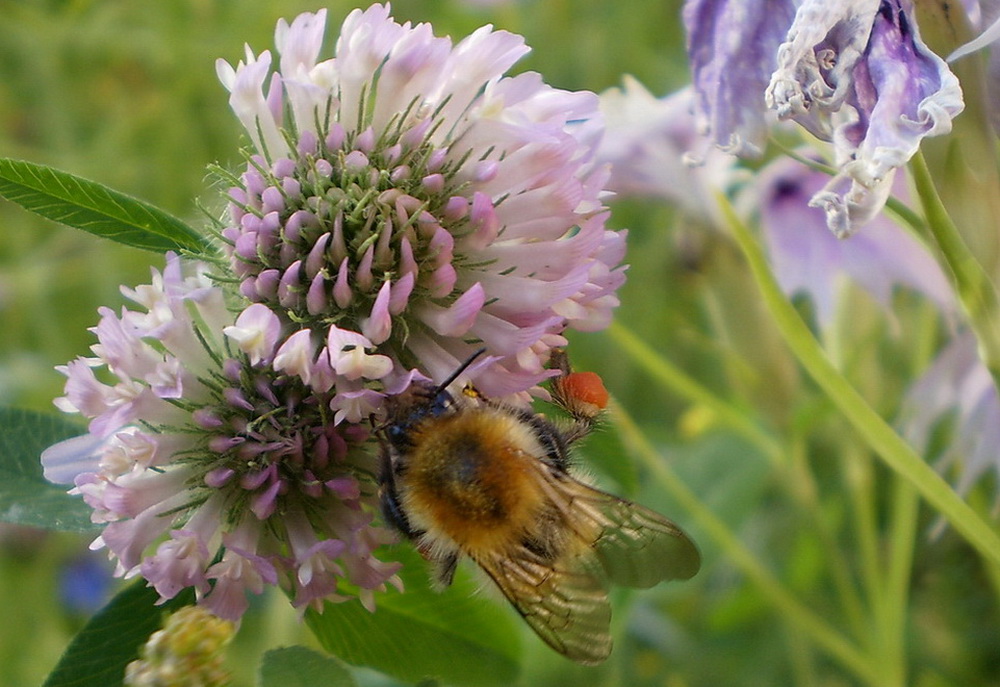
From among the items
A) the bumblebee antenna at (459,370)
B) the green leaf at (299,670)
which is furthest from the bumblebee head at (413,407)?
the green leaf at (299,670)

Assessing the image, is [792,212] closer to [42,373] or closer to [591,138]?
[591,138]

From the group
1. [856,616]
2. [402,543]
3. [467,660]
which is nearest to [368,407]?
[402,543]

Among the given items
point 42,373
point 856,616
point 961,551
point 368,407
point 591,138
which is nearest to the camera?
point 368,407

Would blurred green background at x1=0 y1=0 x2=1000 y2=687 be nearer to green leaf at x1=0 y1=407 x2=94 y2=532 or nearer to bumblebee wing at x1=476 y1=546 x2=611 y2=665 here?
bumblebee wing at x1=476 y1=546 x2=611 y2=665

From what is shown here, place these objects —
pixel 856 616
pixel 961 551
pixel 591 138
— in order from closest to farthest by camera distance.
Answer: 1. pixel 591 138
2. pixel 856 616
3. pixel 961 551

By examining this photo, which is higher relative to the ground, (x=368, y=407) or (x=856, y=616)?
(x=368, y=407)

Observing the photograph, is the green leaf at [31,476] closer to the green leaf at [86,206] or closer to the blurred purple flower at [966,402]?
the green leaf at [86,206]
